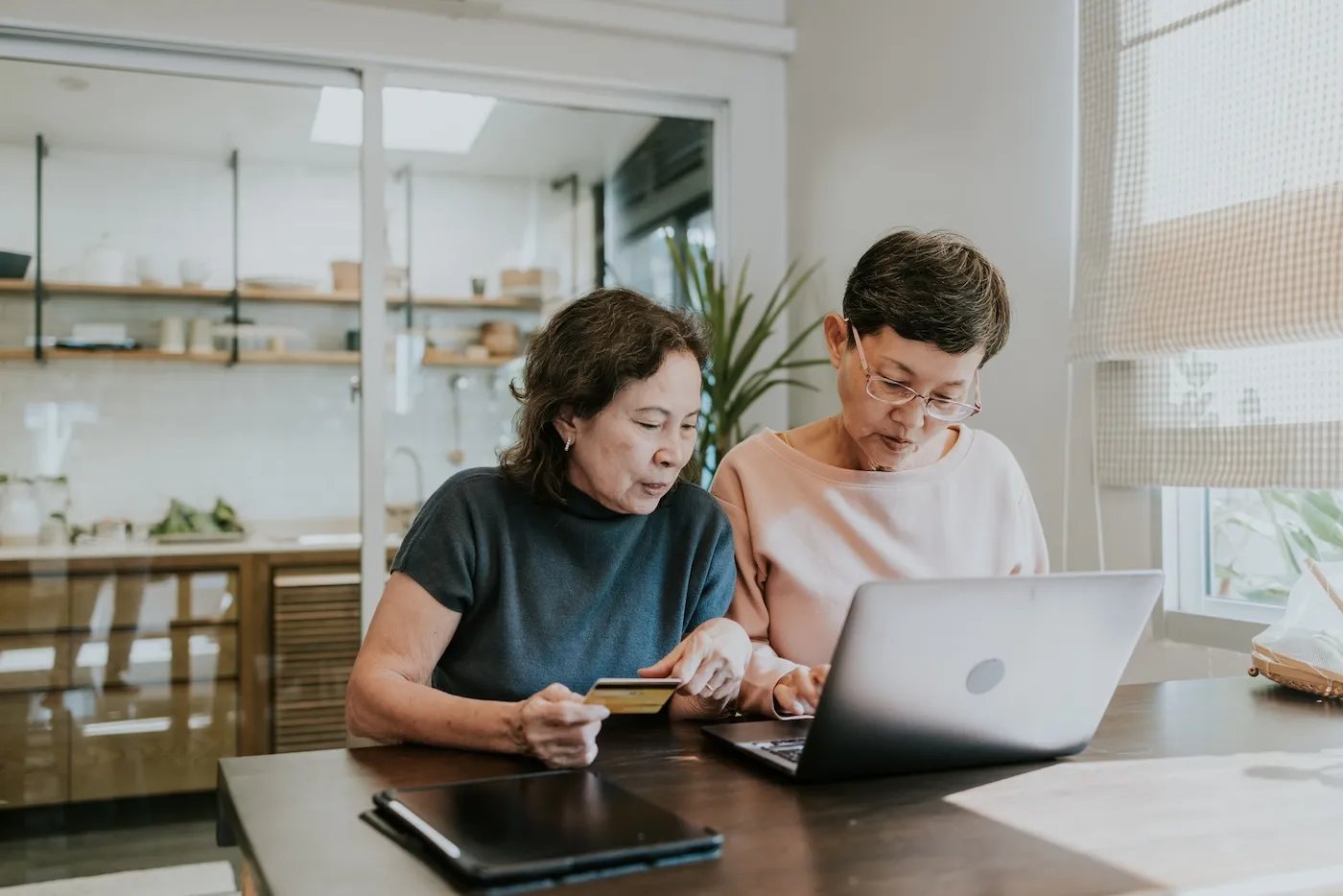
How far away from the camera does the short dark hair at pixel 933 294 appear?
5.54 ft

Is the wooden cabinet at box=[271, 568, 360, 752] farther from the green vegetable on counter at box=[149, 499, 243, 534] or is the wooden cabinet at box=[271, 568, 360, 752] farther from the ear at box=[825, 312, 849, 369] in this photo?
the ear at box=[825, 312, 849, 369]

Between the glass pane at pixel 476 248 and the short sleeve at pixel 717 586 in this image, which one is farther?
the glass pane at pixel 476 248

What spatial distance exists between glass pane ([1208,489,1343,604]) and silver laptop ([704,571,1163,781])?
124 centimetres

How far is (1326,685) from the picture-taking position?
5.45ft

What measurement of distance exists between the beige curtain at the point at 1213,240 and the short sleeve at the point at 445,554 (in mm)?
1453

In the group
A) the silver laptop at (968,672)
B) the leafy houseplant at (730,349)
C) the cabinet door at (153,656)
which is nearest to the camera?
the silver laptop at (968,672)

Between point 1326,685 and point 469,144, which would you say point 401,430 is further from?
point 1326,685

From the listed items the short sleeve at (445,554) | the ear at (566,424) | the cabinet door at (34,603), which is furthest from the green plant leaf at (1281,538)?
the cabinet door at (34,603)

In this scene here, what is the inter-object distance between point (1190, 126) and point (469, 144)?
224 cm

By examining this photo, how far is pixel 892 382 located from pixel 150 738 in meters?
2.63

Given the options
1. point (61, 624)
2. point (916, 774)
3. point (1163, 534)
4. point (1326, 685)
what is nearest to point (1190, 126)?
point (1163, 534)

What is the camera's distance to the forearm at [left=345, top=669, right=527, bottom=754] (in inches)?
51.1

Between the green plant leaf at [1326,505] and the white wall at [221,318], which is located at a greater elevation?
the white wall at [221,318]

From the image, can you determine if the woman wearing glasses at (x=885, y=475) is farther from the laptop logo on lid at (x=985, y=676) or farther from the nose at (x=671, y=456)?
the laptop logo on lid at (x=985, y=676)
